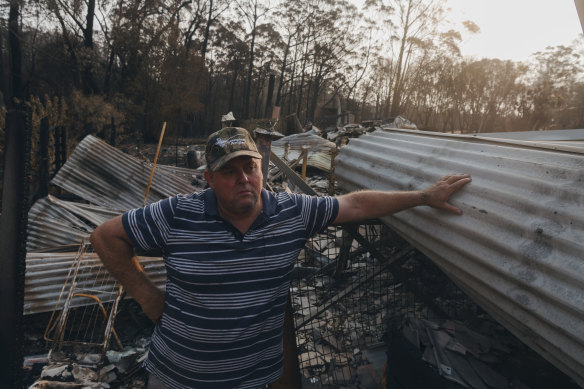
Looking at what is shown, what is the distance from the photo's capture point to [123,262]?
1759 mm

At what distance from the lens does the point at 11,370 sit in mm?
1321

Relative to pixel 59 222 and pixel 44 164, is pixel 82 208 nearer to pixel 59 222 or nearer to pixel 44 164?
pixel 59 222

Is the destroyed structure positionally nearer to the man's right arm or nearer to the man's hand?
the man's hand

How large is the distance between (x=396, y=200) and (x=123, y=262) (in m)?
1.50

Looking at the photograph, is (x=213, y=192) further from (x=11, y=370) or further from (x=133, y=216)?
(x=11, y=370)

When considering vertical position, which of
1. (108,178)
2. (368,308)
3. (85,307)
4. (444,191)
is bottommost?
(85,307)

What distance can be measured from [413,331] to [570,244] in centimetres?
118

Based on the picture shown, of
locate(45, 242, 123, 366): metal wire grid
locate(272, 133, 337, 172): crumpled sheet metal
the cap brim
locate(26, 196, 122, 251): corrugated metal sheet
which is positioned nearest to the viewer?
the cap brim

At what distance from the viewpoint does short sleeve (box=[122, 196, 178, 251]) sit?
65.8 inches

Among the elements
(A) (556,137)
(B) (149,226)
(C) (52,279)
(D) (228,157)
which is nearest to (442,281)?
(A) (556,137)

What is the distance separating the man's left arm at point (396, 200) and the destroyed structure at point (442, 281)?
0.19ft

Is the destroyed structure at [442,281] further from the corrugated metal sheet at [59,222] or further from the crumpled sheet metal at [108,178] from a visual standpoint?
the crumpled sheet metal at [108,178]

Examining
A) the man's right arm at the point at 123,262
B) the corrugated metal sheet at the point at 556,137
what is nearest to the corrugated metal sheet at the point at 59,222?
the man's right arm at the point at 123,262

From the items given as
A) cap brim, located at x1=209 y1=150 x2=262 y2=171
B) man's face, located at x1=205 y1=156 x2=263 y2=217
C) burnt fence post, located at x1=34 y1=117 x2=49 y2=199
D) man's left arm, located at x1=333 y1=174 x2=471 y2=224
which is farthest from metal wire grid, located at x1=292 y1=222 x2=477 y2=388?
burnt fence post, located at x1=34 y1=117 x2=49 y2=199
